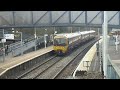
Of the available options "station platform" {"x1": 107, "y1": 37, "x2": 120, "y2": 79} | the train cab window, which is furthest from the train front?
"station platform" {"x1": 107, "y1": 37, "x2": 120, "y2": 79}

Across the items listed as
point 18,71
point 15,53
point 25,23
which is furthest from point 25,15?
point 18,71

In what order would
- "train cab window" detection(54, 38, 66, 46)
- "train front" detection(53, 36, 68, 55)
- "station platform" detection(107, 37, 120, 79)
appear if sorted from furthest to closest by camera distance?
1. "train cab window" detection(54, 38, 66, 46)
2. "train front" detection(53, 36, 68, 55)
3. "station platform" detection(107, 37, 120, 79)

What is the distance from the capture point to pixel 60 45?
32.1 meters

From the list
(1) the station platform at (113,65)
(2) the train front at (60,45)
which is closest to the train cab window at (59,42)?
(2) the train front at (60,45)

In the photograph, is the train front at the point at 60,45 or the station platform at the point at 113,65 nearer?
the station platform at the point at 113,65

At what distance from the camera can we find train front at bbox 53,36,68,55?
3157 cm

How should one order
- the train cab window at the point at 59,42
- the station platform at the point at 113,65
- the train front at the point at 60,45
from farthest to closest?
the train cab window at the point at 59,42
the train front at the point at 60,45
the station platform at the point at 113,65

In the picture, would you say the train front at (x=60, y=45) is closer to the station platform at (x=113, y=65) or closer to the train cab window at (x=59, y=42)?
the train cab window at (x=59, y=42)

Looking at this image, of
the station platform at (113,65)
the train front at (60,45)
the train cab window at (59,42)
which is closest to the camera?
the station platform at (113,65)

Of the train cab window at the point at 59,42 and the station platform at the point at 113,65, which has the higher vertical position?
the train cab window at the point at 59,42

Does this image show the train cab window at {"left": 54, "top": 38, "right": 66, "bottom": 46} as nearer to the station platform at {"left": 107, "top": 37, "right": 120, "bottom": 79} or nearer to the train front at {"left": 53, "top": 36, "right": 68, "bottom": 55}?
the train front at {"left": 53, "top": 36, "right": 68, "bottom": 55}

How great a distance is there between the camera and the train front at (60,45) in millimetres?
31566

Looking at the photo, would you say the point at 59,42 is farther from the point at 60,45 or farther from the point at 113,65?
the point at 113,65
